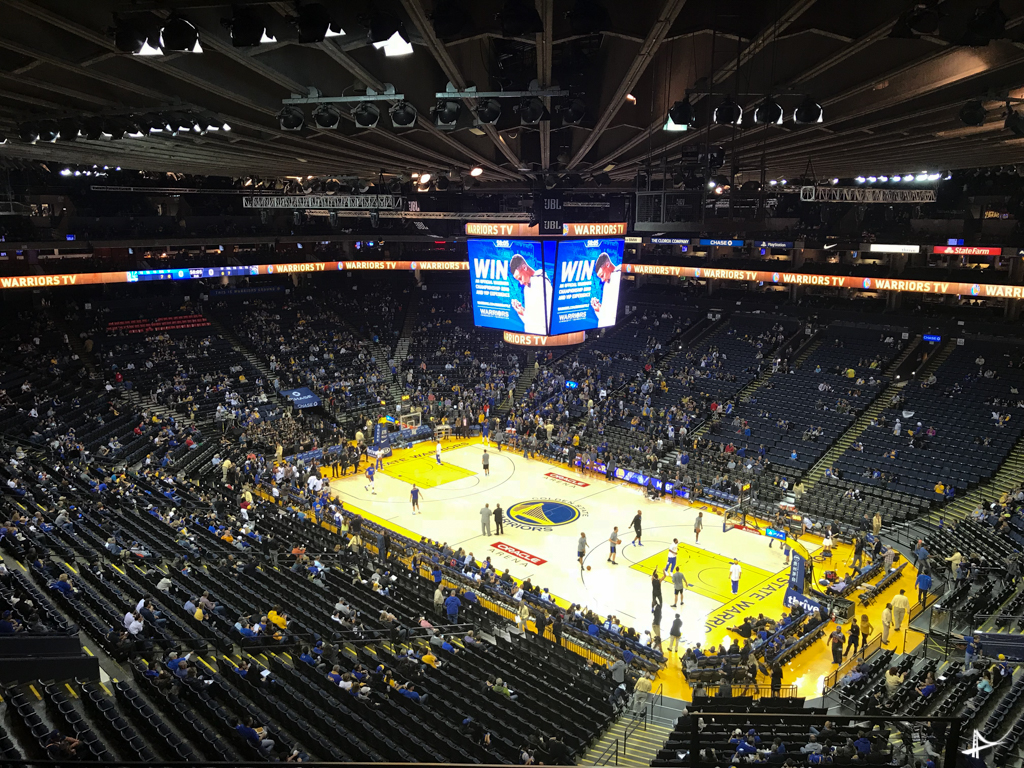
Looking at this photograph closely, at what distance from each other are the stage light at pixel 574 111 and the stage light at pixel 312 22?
532cm

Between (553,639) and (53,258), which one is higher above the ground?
(53,258)

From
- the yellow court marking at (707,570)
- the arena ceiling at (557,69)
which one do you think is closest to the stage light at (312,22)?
the arena ceiling at (557,69)

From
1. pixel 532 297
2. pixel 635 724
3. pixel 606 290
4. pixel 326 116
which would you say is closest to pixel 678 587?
pixel 635 724

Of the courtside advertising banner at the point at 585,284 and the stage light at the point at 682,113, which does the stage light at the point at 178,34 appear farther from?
Result: the courtside advertising banner at the point at 585,284

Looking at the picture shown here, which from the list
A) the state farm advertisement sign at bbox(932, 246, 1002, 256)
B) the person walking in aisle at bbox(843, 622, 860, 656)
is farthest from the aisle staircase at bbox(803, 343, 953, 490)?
the person walking in aisle at bbox(843, 622, 860, 656)

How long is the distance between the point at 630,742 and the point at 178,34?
482 inches

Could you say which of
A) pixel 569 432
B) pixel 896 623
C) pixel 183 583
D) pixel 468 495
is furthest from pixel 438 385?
pixel 896 623

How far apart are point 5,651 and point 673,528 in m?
18.4

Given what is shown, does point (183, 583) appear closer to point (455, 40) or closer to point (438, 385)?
point (455, 40)

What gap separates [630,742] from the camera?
42.7ft

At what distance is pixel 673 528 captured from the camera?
2455cm

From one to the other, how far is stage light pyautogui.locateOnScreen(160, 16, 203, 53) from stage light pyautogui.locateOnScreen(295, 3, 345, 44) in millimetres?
918

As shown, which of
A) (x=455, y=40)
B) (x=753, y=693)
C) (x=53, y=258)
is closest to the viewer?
(x=455, y=40)

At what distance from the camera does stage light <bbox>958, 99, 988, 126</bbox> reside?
372 inches
